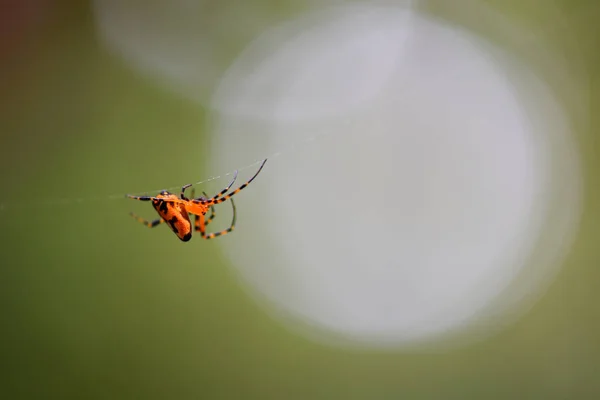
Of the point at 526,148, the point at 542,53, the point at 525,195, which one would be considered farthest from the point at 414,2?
the point at 525,195

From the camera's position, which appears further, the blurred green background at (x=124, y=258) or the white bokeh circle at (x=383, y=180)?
the white bokeh circle at (x=383, y=180)

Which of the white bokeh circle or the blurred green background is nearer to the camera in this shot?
the blurred green background

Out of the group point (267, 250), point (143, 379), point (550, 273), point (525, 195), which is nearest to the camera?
point (143, 379)

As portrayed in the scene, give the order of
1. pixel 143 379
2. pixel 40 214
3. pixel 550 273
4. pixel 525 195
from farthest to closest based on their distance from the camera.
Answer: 1. pixel 525 195
2. pixel 550 273
3. pixel 143 379
4. pixel 40 214

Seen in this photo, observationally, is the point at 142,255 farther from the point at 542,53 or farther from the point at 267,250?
the point at 542,53

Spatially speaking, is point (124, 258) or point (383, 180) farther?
point (383, 180)
